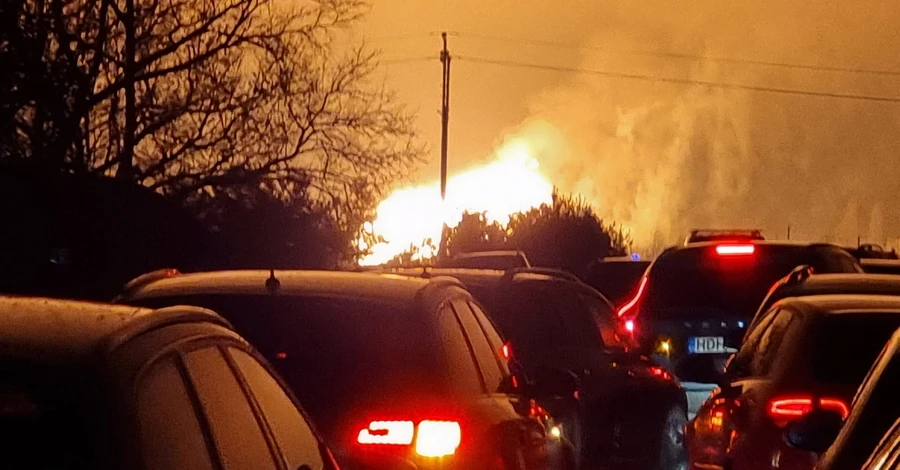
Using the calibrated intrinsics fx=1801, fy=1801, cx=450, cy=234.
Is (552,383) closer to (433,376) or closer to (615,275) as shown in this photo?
(433,376)

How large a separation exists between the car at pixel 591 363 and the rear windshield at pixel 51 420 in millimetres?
7458

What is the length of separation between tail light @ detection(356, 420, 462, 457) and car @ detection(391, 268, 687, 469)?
13.0 feet

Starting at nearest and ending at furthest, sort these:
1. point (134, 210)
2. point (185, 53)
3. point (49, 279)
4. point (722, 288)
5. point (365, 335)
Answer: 1. point (365, 335)
2. point (722, 288)
3. point (49, 279)
4. point (134, 210)
5. point (185, 53)

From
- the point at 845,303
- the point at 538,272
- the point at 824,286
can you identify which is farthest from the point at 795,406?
the point at 538,272

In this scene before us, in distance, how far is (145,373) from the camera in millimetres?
3955

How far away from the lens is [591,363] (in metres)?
12.8

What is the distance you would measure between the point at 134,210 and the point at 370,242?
28.5ft

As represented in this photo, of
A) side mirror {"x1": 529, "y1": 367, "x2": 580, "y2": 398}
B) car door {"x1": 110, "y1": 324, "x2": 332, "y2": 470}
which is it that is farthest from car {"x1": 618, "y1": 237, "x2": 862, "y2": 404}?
car door {"x1": 110, "y1": 324, "x2": 332, "y2": 470}

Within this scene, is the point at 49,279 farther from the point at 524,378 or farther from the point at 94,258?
the point at 524,378

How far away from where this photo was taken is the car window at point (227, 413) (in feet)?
14.9

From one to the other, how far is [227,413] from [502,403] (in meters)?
3.48

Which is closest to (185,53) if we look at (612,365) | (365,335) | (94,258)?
(94,258)

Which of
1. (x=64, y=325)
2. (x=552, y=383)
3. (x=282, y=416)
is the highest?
(x=64, y=325)

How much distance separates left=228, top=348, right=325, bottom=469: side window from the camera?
17.4 feet
